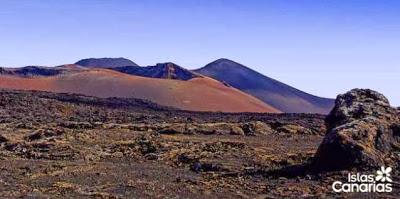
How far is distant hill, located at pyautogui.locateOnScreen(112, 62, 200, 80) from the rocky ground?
3787 centimetres

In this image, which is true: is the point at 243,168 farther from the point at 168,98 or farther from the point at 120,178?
the point at 168,98

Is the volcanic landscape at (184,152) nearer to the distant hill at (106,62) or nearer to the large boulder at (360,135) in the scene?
the large boulder at (360,135)

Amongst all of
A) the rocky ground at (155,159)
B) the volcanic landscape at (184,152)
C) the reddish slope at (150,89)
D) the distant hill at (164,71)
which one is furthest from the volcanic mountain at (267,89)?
the rocky ground at (155,159)

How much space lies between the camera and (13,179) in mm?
16719

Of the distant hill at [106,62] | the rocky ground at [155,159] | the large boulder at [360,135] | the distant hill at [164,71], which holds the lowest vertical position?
the rocky ground at [155,159]

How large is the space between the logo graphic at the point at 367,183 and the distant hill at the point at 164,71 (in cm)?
5915

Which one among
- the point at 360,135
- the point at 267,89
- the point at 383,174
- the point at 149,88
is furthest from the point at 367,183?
the point at 267,89

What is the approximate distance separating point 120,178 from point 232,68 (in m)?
72.8

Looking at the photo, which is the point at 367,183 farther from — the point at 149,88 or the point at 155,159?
the point at 149,88

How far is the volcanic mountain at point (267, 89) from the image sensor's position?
74.6m

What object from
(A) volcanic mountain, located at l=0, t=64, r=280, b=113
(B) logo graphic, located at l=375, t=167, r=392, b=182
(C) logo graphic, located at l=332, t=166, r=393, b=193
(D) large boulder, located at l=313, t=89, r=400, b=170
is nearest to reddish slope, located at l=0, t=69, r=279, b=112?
(A) volcanic mountain, located at l=0, t=64, r=280, b=113

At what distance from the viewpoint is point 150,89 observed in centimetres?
6228

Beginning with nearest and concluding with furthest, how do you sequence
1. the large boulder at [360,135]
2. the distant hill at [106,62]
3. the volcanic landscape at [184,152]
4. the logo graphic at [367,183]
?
the logo graphic at [367,183] < the volcanic landscape at [184,152] < the large boulder at [360,135] < the distant hill at [106,62]

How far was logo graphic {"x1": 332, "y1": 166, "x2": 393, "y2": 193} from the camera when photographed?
1495 cm
